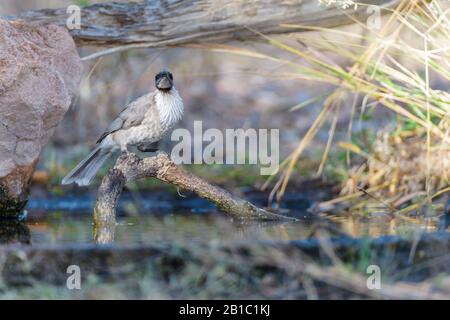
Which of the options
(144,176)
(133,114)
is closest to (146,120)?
(133,114)

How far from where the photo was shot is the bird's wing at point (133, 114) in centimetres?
641

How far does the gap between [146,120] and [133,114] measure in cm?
11

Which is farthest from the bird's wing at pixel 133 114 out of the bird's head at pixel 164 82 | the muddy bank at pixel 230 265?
the muddy bank at pixel 230 265

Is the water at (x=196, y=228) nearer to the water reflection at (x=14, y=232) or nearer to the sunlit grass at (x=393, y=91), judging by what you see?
the water reflection at (x=14, y=232)

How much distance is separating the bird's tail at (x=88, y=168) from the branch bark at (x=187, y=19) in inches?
30.5

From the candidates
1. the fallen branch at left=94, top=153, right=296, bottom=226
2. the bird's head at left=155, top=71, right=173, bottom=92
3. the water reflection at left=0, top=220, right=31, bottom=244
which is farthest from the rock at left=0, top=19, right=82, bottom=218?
the fallen branch at left=94, top=153, right=296, bottom=226

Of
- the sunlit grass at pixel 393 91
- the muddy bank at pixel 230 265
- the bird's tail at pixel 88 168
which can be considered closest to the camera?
the muddy bank at pixel 230 265

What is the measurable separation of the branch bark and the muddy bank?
5.72ft

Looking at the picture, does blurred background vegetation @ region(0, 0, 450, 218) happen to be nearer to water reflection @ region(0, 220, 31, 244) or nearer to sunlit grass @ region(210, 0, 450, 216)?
sunlit grass @ region(210, 0, 450, 216)

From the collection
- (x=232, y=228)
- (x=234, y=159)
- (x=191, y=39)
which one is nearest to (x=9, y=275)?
(x=232, y=228)

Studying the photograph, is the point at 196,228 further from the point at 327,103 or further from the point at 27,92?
the point at 27,92

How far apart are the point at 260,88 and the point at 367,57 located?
526cm

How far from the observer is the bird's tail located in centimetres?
654

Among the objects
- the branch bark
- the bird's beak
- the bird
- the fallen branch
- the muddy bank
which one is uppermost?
the branch bark
